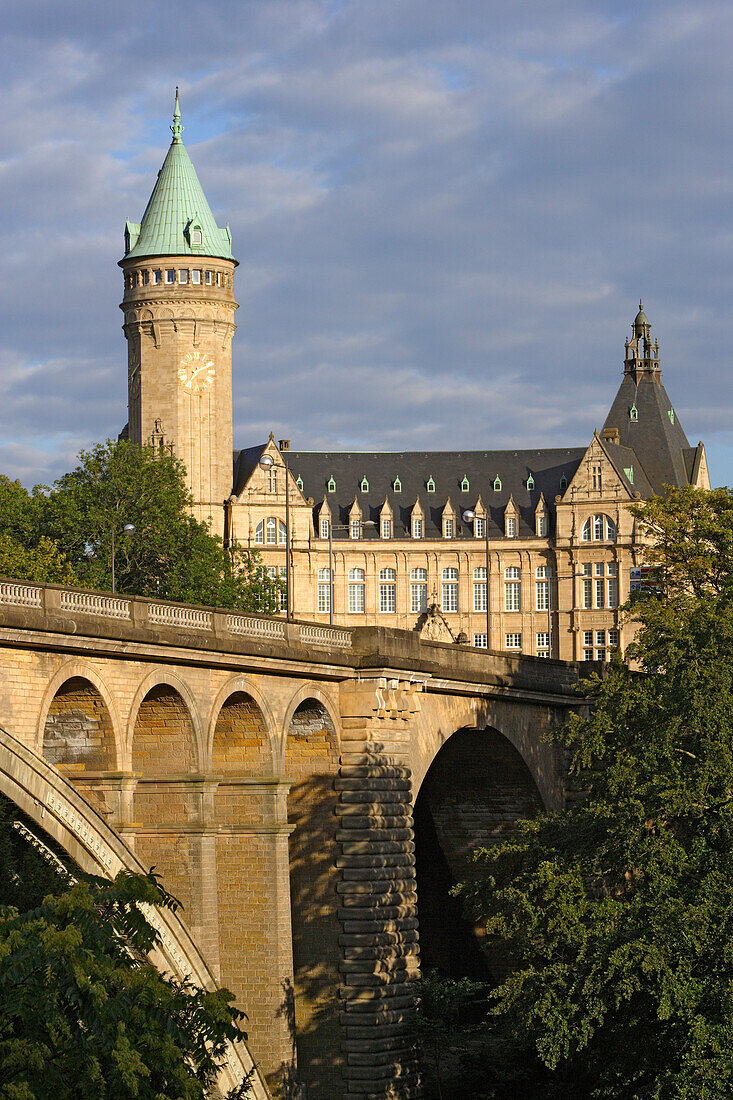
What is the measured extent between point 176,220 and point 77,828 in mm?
97343

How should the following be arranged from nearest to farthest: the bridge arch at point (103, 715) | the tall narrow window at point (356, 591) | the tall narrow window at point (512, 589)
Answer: the bridge arch at point (103, 715)
the tall narrow window at point (512, 589)
the tall narrow window at point (356, 591)

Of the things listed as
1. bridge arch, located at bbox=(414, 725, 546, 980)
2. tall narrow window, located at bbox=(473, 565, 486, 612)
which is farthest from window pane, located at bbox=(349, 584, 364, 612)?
bridge arch, located at bbox=(414, 725, 546, 980)

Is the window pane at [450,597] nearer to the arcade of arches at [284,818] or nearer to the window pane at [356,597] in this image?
the window pane at [356,597]

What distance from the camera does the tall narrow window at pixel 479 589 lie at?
150 m

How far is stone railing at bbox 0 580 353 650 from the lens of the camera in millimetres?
35219

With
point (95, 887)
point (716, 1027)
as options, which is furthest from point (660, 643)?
point (95, 887)

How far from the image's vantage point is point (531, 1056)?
57500mm

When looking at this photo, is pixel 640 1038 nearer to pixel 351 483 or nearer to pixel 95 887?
pixel 95 887

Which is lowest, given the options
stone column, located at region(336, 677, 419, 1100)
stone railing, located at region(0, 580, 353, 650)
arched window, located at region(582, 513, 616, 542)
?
stone column, located at region(336, 677, 419, 1100)

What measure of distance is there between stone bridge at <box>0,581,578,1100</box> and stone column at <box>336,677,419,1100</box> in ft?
0.17

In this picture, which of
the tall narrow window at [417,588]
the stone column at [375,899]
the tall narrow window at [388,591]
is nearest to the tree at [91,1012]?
the stone column at [375,899]

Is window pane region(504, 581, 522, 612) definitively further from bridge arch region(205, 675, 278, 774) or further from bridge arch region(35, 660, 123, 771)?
bridge arch region(35, 660, 123, 771)

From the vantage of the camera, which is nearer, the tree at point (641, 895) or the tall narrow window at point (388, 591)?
the tree at point (641, 895)

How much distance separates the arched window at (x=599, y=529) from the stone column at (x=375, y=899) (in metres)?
98.1
